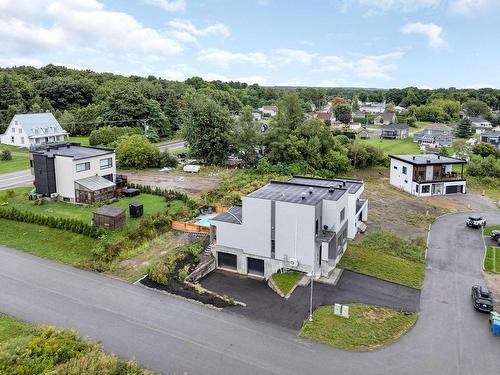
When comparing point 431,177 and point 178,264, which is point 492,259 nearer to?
point 431,177

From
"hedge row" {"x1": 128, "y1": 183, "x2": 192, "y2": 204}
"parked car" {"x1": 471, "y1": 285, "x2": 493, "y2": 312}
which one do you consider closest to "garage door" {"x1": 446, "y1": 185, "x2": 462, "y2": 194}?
"parked car" {"x1": 471, "y1": 285, "x2": 493, "y2": 312}

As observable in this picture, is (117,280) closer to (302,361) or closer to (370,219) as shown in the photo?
(302,361)

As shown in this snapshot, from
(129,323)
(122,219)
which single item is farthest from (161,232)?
→ (129,323)

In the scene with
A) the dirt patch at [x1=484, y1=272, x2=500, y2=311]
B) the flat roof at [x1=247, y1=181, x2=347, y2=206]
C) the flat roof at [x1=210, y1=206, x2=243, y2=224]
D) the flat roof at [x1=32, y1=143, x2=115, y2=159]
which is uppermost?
the flat roof at [x1=32, y1=143, x2=115, y2=159]

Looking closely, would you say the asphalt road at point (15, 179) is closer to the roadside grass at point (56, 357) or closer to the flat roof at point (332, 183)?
the flat roof at point (332, 183)

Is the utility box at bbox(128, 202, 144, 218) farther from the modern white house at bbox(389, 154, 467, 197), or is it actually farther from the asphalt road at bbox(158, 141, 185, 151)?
the asphalt road at bbox(158, 141, 185, 151)

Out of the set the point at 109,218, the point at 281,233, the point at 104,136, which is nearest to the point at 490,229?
the point at 281,233
